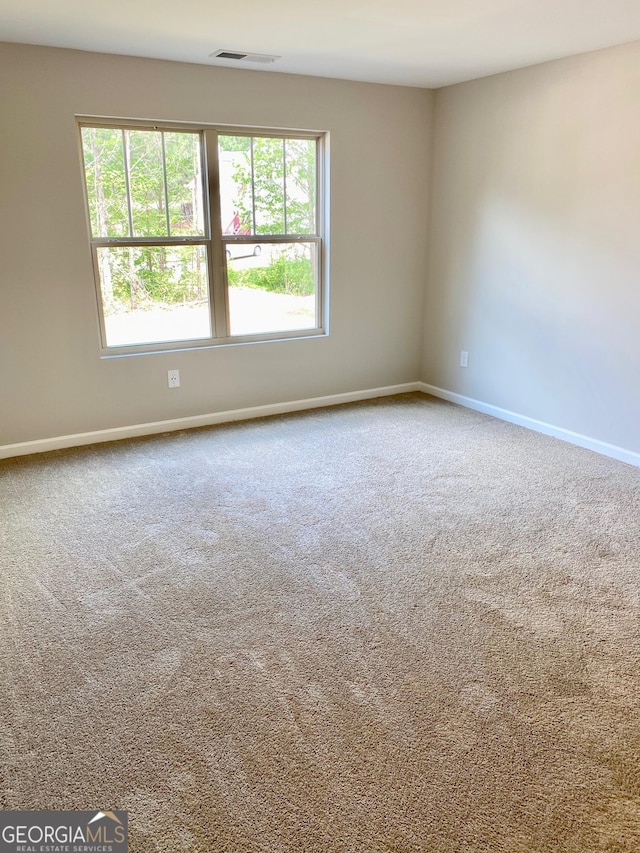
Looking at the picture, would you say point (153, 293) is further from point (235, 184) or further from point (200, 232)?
point (235, 184)

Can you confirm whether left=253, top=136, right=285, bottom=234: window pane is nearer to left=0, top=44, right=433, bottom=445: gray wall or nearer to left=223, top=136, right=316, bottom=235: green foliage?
left=223, top=136, right=316, bottom=235: green foliage

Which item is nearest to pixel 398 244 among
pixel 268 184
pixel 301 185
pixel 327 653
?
pixel 301 185

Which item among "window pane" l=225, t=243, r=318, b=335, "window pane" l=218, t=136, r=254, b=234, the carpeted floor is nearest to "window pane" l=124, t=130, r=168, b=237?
"window pane" l=218, t=136, r=254, b=234

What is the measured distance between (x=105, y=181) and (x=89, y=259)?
1.68ft

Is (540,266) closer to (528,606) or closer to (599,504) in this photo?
(599,504)

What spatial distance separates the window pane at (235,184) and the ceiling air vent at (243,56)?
0.54 m

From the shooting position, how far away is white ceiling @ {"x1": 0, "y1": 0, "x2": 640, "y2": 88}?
111 inches

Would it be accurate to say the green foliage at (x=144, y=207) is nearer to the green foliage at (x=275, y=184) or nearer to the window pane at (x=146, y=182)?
the window pane at (x=146, y=182)

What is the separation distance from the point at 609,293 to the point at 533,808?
3.12 meters

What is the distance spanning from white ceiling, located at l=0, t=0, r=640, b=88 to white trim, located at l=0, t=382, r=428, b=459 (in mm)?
2307

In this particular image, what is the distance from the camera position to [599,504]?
3305 mm

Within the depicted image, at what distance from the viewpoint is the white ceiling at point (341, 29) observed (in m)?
2.82

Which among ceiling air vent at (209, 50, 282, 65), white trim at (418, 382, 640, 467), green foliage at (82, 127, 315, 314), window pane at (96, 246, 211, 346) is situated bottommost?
white trim at (418, 382, 640, 467)

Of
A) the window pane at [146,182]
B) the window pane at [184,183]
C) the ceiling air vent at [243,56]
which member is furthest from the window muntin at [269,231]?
the ceiling air vent at [243,56]
